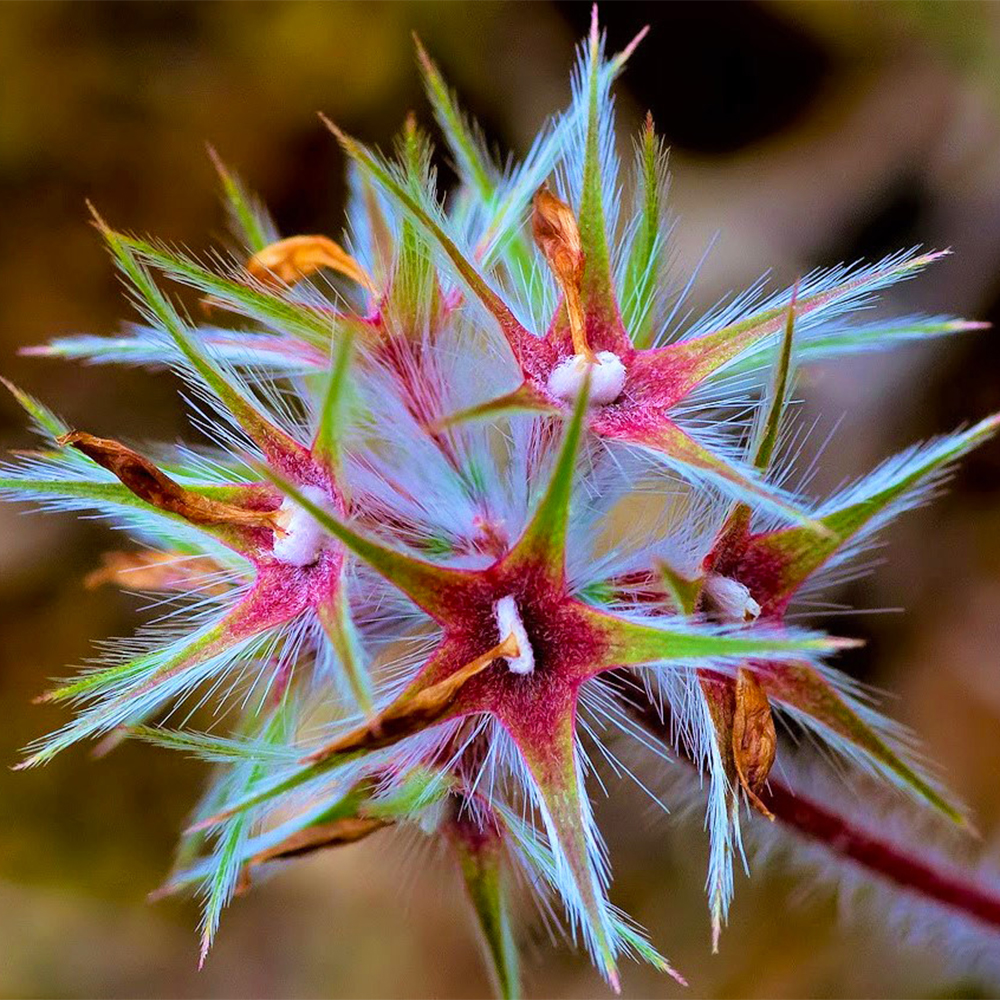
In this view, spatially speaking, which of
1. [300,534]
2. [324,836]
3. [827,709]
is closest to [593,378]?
[300,534]

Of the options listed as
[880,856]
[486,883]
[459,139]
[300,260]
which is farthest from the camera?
[880,856]

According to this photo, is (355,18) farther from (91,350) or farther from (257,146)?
(91,350)

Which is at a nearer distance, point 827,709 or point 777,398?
point 777,398

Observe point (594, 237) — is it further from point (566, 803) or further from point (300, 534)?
point (566, 803)

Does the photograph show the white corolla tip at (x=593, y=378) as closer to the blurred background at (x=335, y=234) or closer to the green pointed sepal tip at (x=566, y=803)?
the green pointed sepal tip at (x=566, y=803)

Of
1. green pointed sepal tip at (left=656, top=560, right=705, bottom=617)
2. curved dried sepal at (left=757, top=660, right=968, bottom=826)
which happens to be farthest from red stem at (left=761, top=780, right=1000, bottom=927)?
green pointed sepal tip at (left=656, top=560, right=705, bottom=617)

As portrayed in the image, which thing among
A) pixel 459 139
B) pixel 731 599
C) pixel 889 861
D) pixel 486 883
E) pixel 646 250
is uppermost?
pixel 459 139

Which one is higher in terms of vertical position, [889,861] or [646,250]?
[646,250]

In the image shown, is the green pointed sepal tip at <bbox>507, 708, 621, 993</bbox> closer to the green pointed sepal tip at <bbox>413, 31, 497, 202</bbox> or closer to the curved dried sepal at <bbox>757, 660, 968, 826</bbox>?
the curved dried sepal at <bbox>757, 660, 968, 826</bbox>

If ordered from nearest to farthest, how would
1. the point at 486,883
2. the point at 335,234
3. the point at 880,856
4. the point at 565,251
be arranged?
1. the point at 565,251
2. the point at 486,883
3. the point at 880,856
4. the point at 335,234
